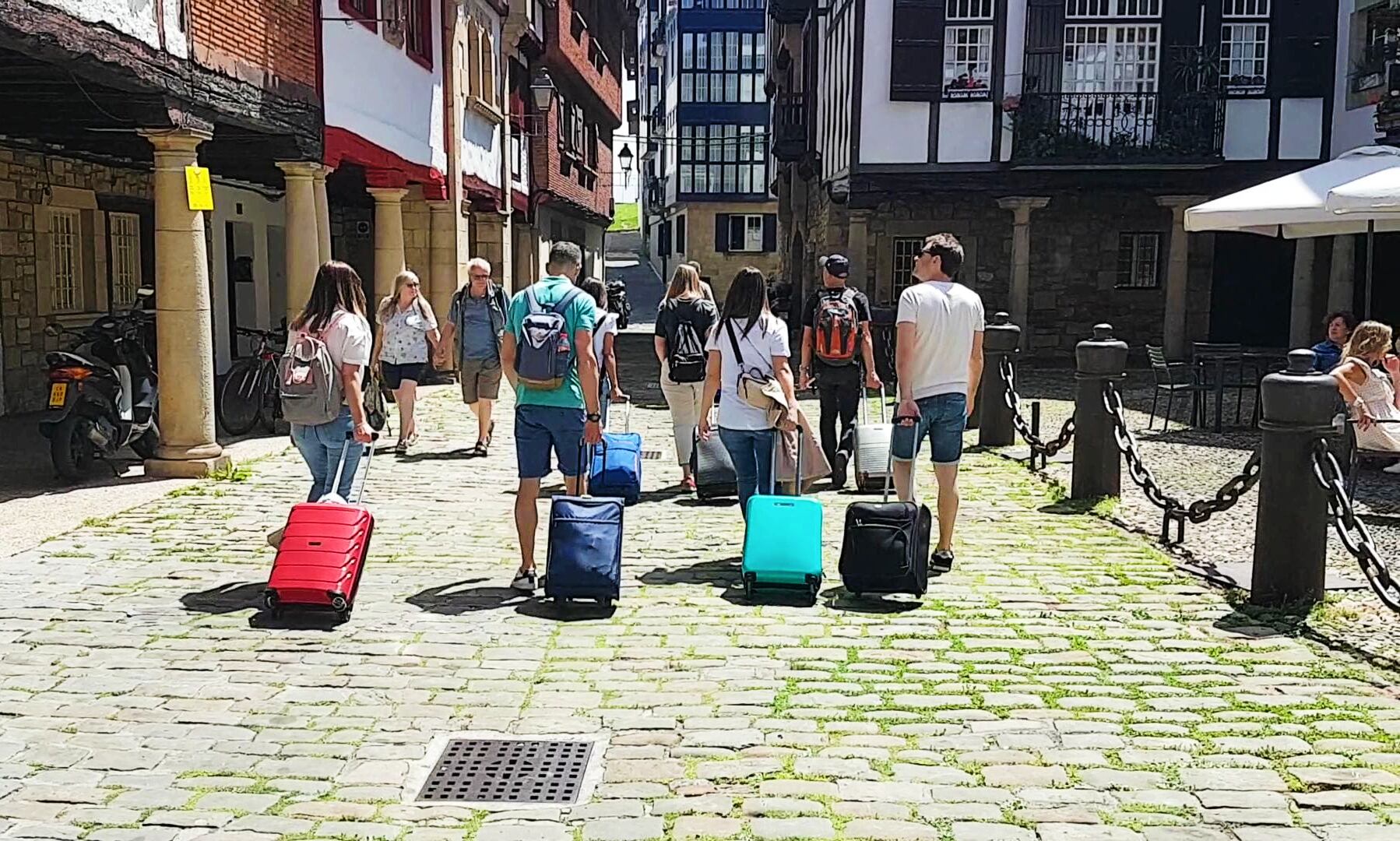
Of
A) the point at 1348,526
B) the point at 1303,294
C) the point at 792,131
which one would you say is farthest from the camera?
the point at 792,131

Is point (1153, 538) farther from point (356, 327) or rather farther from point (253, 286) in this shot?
point (253, 286)

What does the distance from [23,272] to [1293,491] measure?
1251 centimetres

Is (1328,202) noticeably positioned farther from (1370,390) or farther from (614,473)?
(614,473)

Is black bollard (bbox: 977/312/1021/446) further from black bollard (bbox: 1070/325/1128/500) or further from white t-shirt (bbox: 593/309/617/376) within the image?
white t-shirt (bbox: 593/309/617/376)

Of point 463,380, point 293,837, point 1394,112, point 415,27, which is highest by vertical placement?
point 415,27

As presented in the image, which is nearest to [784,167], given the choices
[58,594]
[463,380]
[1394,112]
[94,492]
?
[1394,112]

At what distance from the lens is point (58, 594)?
6.68 m

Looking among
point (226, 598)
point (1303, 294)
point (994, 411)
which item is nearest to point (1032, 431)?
point (994, 411)

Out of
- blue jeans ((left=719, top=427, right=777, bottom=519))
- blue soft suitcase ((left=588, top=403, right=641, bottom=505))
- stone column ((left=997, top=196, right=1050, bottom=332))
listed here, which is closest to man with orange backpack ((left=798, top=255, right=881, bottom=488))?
blue soft suitcase ((left=588, top=403, right=641, bottom=505))

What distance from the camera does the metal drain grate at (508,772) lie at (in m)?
4.28

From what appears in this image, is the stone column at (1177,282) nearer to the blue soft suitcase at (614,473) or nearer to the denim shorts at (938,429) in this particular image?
the blue soft suitcase at (614,473)

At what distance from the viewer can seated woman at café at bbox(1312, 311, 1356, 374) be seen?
35.9 feet

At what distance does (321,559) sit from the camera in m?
6.23

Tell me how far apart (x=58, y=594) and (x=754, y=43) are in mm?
61924
